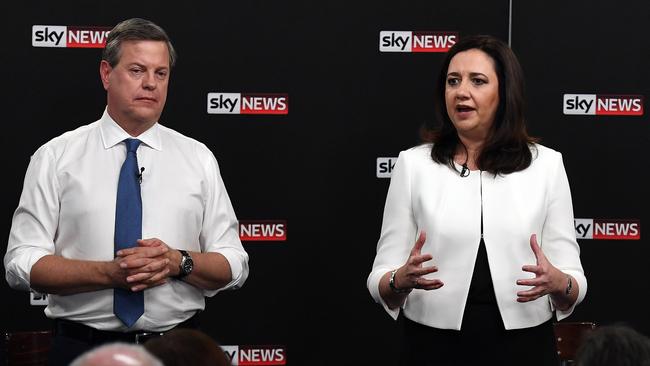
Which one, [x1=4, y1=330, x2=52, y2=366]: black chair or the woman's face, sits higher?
the woman's face

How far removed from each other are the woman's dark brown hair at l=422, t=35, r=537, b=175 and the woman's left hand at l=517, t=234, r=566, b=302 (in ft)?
0.97

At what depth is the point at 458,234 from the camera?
314 centimetres

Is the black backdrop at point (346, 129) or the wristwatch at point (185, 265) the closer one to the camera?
the wristwatch at point (185, 265)

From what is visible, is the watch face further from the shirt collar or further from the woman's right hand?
the woman's right hand

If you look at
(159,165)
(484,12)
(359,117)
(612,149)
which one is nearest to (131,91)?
(159,165)

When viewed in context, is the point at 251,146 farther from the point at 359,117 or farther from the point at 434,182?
the point at 434,182

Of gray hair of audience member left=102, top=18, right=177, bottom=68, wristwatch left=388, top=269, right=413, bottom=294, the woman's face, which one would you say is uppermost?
gray hair of audience member left=102, top=18, right=177, bottom=68

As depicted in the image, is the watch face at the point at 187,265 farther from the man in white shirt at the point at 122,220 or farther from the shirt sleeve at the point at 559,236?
the shirt sleeve at the point at 559,236

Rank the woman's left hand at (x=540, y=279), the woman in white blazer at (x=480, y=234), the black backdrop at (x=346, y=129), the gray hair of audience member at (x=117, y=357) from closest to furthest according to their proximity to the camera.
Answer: the gray hair of audience member at (x=117, y=357), the woman's left hand at (x=540, y=279), the woman in white blazer at (x=480, y=234), the black backdrop at (x=346, y=129)

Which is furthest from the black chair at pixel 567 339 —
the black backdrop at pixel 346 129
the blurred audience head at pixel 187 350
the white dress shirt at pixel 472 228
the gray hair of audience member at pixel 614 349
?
the blurred audience head at pixel 187 350

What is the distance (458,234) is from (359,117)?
1.56 meters

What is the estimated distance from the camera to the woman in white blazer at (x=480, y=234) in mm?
3115

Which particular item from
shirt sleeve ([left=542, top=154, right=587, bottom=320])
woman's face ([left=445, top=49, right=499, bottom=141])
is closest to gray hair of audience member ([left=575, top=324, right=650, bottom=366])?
shirt sleeve ([left=542, top=154, right=587, bottom=320])

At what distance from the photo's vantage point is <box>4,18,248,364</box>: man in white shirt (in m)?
3.22
